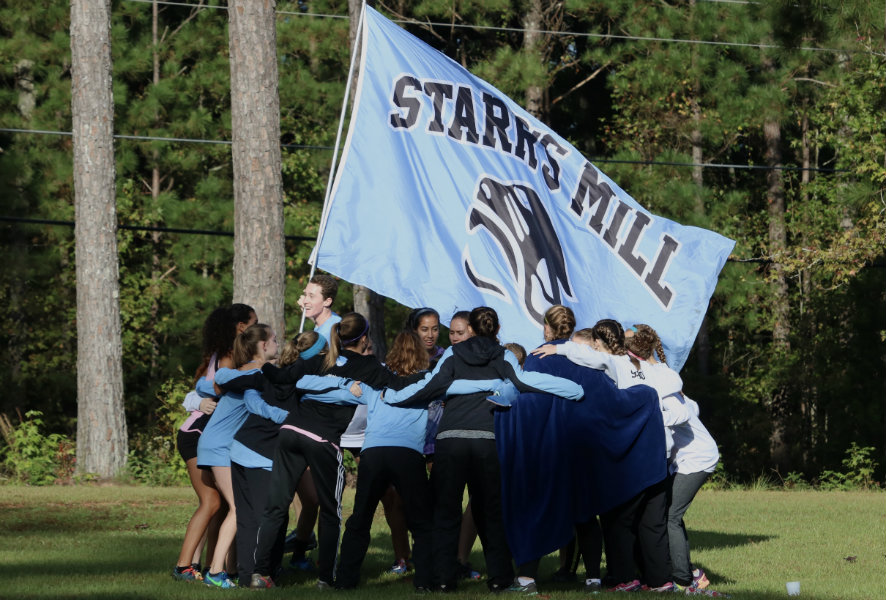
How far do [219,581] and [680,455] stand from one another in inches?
122

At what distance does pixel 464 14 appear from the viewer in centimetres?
2644

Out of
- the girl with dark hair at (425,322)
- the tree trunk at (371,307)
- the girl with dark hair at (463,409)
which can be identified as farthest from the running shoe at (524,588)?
the tree trunk at (371,307)

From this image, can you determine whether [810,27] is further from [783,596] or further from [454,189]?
[783,596]

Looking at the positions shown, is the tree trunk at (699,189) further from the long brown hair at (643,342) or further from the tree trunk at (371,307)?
the long brown hair at (643,342)

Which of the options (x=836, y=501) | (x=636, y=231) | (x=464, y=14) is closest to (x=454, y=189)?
(x=636, y=231)

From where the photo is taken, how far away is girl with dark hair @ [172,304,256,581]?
8609mm

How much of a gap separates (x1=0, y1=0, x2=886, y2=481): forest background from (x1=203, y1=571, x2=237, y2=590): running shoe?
16320 mm

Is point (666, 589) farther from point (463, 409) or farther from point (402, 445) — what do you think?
point (402, 445)

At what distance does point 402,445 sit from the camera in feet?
26.9

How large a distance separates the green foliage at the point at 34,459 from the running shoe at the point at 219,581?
33.9 ft

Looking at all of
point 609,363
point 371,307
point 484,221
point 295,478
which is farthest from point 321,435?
point 371,307

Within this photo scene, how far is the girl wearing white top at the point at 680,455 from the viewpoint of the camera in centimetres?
862

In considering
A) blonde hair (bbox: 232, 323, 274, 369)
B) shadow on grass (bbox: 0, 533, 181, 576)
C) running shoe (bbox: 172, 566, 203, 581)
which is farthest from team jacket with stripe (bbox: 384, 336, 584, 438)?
shadow on grass (bbox: 0, 533, 181, 576)

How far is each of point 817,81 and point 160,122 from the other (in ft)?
42.7
